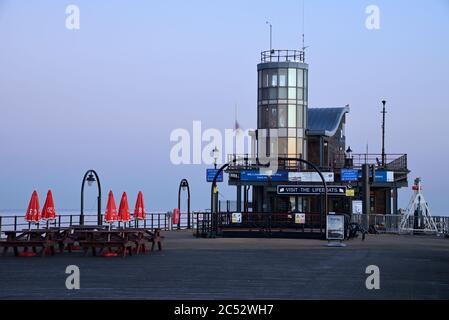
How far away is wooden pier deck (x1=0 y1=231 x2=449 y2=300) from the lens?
13477 mm

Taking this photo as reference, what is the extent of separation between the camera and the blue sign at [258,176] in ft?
174

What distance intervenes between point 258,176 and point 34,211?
2808cm

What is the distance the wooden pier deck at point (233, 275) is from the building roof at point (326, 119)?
37731 millimetres

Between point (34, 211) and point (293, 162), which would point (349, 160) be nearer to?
point (293, 162)

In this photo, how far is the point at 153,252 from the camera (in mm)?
24266

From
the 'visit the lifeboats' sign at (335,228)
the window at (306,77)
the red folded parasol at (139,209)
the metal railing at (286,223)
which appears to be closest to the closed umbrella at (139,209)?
the red folded parasol at (139,209)

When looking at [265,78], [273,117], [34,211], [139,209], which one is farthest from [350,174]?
[34,211]

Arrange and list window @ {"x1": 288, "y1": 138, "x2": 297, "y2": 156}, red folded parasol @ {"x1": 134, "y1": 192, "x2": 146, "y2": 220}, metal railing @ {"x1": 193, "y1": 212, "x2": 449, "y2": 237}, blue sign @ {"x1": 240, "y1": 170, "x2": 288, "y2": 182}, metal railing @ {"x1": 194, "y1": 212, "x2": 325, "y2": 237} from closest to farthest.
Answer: red folded parasol @ {"x1": 134, "y1": 192, "x2": 146, "y2": 220}, metal railing @ {"x1": 194, "y1": 212, "x2": 325, "y2": 237}, metal railing @ {"x1": 193, "y1": 212, "x2": 449, "y2": 237}, blue sign @ {"x1": 240, "y1": 170, "x2": 288, "y2": 182}, window @ {"x1": 288, "y1": 138, "x2": 297, "y2": 156}

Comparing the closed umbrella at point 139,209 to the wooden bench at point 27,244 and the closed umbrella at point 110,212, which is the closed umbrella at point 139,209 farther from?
the wooden bench at point 27,244

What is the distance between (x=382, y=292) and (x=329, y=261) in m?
7.32

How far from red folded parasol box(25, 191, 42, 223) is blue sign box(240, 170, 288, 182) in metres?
27.6

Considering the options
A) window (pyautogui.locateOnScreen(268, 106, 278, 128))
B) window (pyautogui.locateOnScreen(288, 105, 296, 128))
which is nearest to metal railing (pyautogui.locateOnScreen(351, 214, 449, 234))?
window (pyautogui.locateOnScreen(288, 105, 296, 128))

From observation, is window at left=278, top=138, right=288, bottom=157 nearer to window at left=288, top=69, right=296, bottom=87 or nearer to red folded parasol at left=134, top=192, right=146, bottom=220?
window at left=288, top=69, right=296, bottom=87
